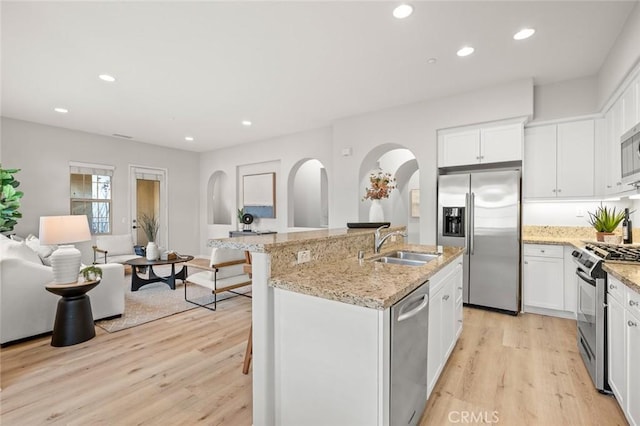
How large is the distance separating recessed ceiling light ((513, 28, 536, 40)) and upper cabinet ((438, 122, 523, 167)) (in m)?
1.20

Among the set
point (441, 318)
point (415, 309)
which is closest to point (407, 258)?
point (441, 318)

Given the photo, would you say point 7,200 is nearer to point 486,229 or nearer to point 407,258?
point 407,258

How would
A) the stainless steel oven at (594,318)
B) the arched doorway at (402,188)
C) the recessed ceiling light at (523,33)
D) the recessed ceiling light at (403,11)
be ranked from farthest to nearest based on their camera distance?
the arched doorway at (402,188) < the recessed ceiling light at (523,33) < the recessed ceiling light at (403,11) < the stainless steel oven at (594,318)

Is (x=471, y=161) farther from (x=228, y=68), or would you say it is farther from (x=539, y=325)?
(x=228, y=68)

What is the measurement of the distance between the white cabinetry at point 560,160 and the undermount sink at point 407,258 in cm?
211

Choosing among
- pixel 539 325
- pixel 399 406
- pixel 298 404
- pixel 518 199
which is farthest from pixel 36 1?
pixel 539 325

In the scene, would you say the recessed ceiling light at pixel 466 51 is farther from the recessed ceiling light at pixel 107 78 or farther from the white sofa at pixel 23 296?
the white sofa at pixel 23 296

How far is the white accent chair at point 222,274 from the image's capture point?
380 centimetres

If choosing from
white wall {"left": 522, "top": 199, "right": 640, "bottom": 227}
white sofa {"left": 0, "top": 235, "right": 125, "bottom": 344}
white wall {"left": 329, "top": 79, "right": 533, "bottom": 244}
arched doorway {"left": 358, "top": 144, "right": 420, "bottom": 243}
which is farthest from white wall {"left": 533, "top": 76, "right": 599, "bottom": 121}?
white sofa {"left": 0, "top": 235, "right": 125, "bottom": 344}

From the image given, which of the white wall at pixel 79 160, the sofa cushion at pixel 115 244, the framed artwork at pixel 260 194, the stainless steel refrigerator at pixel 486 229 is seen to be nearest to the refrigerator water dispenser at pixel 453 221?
the stainless steel refrigerator at pixel 486 229

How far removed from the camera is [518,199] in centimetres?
358

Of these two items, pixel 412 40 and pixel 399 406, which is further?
pixel 412 40

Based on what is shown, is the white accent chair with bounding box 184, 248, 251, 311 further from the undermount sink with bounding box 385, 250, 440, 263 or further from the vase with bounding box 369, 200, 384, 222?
the undermount sink with bounding box 385, 250, 440, 263

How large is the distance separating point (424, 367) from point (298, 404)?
0.75 meters
